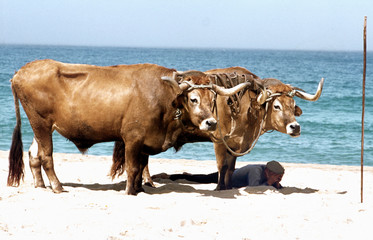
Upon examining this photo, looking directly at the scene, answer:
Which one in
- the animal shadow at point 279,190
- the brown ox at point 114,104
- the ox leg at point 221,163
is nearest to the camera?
the brown ox at point 114,104

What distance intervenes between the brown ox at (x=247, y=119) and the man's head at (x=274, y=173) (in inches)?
18.4

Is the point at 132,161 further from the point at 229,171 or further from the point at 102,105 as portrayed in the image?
the point at 229,171

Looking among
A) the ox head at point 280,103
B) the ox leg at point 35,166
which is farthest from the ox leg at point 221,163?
the ox leg at point 35,166

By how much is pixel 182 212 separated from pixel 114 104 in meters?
1.96

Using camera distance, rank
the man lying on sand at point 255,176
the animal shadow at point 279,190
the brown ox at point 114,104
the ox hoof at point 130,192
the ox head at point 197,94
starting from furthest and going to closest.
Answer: the man lying on sand at point 255,176 → the animal shadow at point 279,190 → the ox hoof at point 130,192 → the brown ox at point 114,104 → the ox head at point 197,94

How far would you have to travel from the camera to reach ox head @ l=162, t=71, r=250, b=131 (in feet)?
26.8

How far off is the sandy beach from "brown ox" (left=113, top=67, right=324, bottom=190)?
0.59 metres

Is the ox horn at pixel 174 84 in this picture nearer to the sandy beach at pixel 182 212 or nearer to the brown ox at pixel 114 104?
the brown ox at pixel 114 104

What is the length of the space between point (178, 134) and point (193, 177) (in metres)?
1.76

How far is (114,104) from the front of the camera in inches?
332

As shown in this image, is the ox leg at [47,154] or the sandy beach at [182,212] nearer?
the sandy beach at [182,212]

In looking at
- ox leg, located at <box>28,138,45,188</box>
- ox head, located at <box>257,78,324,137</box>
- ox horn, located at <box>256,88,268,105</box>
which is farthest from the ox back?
ox head, located at <box>257,78,324,137</box>

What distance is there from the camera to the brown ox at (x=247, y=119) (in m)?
9.04

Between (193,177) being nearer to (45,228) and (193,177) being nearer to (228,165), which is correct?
(228,165)
